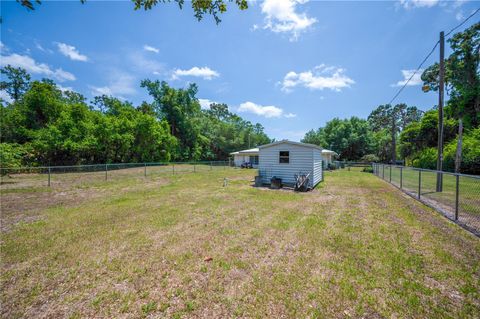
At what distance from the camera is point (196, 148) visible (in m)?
34.7

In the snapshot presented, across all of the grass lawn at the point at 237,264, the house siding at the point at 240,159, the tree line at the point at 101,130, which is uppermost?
the tree line at the point at 101,130

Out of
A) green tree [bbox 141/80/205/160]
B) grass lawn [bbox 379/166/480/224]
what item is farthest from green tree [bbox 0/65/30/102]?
grass lawn [bbox 379/166/480/224]

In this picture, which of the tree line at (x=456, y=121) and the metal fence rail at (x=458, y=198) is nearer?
the metal fence rail at (x=458, y=198)

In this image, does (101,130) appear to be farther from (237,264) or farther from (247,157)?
(237,264)

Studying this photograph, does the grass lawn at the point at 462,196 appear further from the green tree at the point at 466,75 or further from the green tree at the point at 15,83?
the green tree at the point at 15,83

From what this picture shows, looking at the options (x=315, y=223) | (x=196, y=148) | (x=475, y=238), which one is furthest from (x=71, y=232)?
(x=196, y=148)

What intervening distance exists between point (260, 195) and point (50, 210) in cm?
Answer: 768

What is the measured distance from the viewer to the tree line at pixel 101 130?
62.0 ft

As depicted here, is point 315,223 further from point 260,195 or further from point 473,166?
point 473,166

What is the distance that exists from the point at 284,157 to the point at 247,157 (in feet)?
53.4

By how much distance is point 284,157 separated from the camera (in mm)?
11164

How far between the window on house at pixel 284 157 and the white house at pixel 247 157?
1300cm

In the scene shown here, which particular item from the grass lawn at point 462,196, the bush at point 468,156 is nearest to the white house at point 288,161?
the grass lawn at point 462,196

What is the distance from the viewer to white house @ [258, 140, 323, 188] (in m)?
10.5
